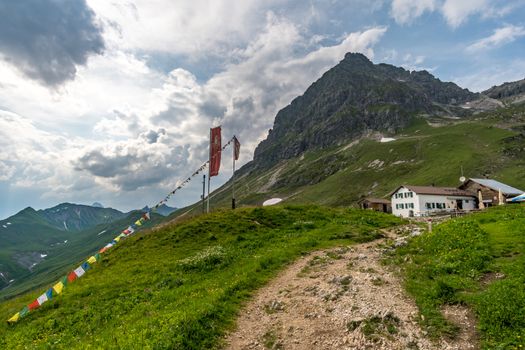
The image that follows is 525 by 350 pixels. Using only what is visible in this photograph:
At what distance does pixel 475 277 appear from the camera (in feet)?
49.9

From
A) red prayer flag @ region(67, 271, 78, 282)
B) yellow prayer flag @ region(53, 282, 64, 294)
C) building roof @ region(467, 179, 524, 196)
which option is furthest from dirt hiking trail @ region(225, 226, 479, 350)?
building roof @ region(467, 179, 524, 196)

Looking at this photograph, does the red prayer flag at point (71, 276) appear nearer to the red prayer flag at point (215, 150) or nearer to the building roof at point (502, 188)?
the red prayer flag at point (215, 150)

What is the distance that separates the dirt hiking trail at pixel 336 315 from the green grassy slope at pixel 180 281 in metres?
1.29

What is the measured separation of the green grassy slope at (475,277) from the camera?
10.9 meters

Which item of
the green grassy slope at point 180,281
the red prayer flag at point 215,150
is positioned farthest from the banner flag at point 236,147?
the green grassy slope at point 180,281

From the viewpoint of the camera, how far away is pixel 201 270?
74.8 ft

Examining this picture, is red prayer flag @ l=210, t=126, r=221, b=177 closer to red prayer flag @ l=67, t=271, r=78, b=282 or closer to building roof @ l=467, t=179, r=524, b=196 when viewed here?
red prayer flag @ l=67, t=271, r=78, b=282

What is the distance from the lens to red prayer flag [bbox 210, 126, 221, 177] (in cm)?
4250

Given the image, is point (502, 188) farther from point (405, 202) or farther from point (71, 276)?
point (71, 276)

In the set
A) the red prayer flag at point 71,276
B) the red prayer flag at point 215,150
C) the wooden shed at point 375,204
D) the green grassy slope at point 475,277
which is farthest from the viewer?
the wooden shed at point 375,204

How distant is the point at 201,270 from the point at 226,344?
10713 mm

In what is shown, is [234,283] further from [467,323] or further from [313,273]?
[467,323]

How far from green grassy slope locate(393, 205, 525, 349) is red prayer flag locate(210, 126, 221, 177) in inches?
997

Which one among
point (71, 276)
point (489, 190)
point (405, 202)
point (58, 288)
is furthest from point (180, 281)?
point (489, 190)
